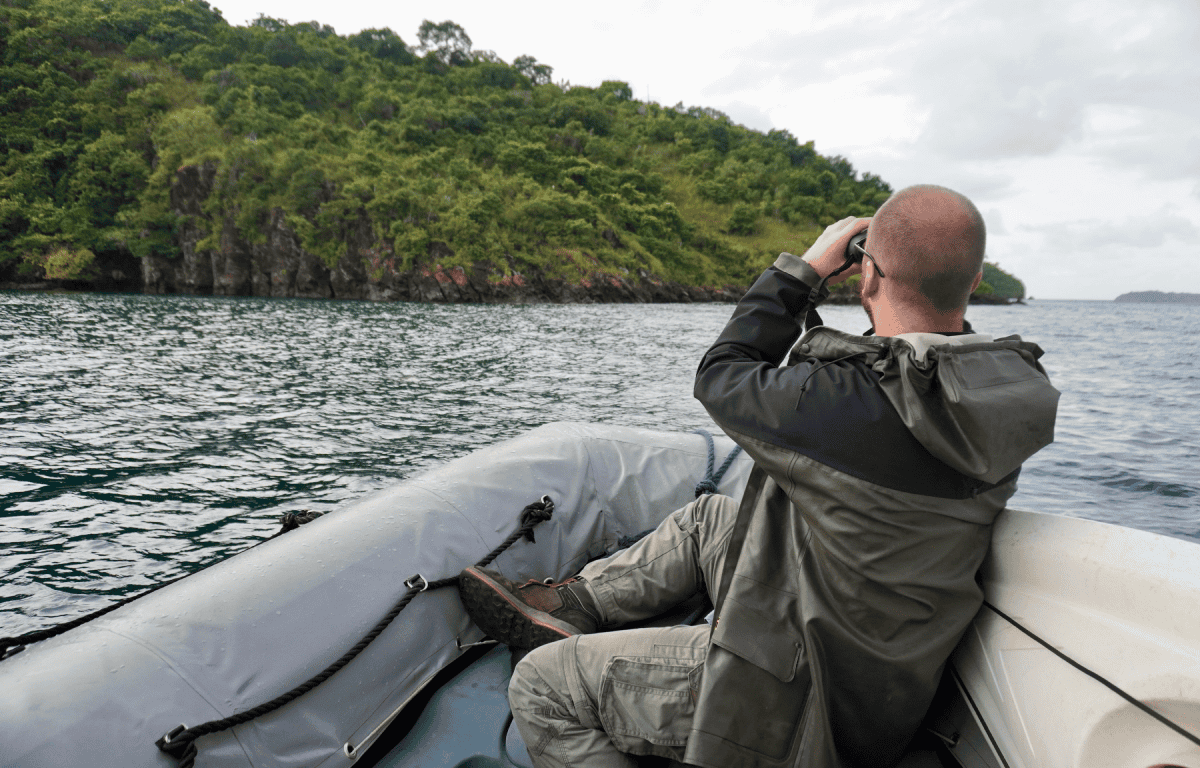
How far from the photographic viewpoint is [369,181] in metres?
44.8

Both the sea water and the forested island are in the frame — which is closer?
the sea water

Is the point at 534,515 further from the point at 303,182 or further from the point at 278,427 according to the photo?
the point at 303,182

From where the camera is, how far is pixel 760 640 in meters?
1.24

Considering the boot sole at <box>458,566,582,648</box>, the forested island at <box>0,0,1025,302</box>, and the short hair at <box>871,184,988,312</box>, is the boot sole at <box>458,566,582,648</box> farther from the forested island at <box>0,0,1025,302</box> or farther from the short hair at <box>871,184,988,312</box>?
the forested island at <box>0,0,1025,302</box>

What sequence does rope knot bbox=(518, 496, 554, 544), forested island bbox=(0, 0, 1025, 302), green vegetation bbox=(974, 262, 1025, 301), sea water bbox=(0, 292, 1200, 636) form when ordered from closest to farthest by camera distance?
A: rope knot bbox=(518, 496, 554, 544)
sea water bbox=(0, 292, 1200, 636)
forested island bbox=(0, 0, 1025, 302)
green vegetation bbox=(974, 262, 1025, 301)

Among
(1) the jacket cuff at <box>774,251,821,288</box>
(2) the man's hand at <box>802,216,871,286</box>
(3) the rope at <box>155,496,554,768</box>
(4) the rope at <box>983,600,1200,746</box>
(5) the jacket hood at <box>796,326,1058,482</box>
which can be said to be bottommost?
(3) the rope at <box>155,496,554,768</box>

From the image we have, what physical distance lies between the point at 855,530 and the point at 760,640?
31 centimetres

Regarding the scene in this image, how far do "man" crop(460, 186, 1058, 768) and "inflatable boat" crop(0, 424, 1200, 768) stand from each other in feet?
0.50

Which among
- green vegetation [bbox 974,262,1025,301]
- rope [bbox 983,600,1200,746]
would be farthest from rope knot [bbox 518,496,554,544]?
green vegetation [bbox 974,262,1025,301]

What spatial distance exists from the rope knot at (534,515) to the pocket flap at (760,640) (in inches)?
55.9

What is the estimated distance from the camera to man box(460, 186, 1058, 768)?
109 centimetres

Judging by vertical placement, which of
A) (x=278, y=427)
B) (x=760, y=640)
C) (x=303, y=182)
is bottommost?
(x=278, y=427)

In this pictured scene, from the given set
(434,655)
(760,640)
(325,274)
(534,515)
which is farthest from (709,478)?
(325,274)

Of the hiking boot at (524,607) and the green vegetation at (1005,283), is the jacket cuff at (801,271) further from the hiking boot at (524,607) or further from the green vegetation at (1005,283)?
the green vegetation at (1005,283)
